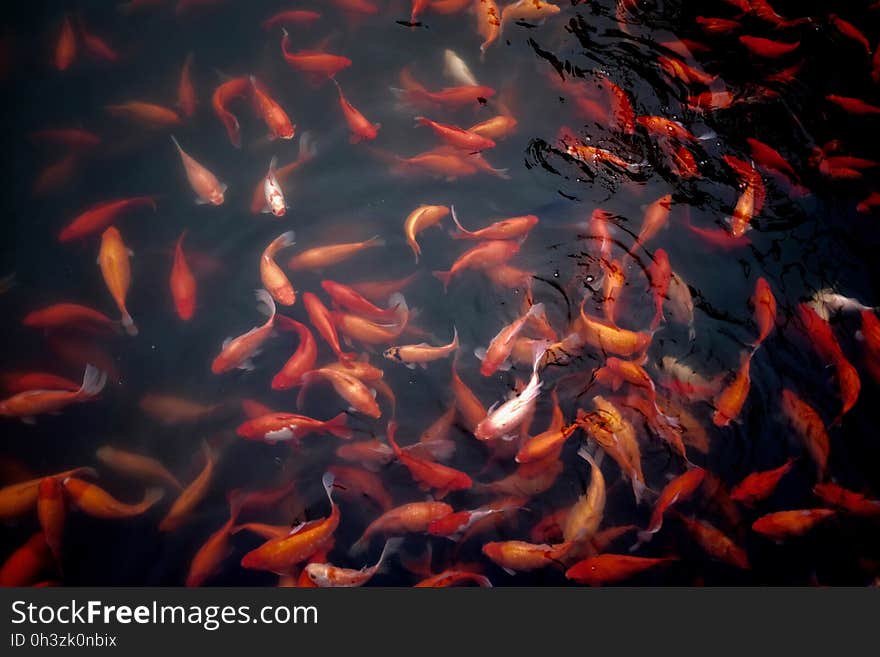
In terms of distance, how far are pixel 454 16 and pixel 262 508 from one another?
10.4ft

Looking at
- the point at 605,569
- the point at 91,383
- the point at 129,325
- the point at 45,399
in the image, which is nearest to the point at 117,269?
the point at 129,325

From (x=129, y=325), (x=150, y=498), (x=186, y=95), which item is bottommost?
(x=150, y=498)

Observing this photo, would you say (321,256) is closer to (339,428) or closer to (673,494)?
(339,428)

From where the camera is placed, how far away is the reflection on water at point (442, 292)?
2902 mm

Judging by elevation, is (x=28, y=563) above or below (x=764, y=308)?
below

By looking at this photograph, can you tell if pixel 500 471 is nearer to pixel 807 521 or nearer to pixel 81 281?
pixel 807 521

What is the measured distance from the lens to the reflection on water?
290cm

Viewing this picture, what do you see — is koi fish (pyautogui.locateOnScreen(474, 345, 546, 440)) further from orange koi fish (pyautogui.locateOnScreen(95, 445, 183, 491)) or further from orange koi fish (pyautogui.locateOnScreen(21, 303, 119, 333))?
orange koi fish (pyautogui.locateOnScreen(21, 303, 119, 333))

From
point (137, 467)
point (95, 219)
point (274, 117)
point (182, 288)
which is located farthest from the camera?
point (274, 117)

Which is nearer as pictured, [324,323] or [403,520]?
[403,520]

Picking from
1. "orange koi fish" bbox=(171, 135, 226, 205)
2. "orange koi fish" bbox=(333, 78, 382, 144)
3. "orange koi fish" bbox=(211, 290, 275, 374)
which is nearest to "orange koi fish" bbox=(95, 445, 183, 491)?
"orange koi fish" bbox=(211, 290, 275, 374)

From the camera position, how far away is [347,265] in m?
3.40

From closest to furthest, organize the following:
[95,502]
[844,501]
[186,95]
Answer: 1. [95,502]
2. [844,501]
3. [186,95]

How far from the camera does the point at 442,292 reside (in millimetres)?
3377
